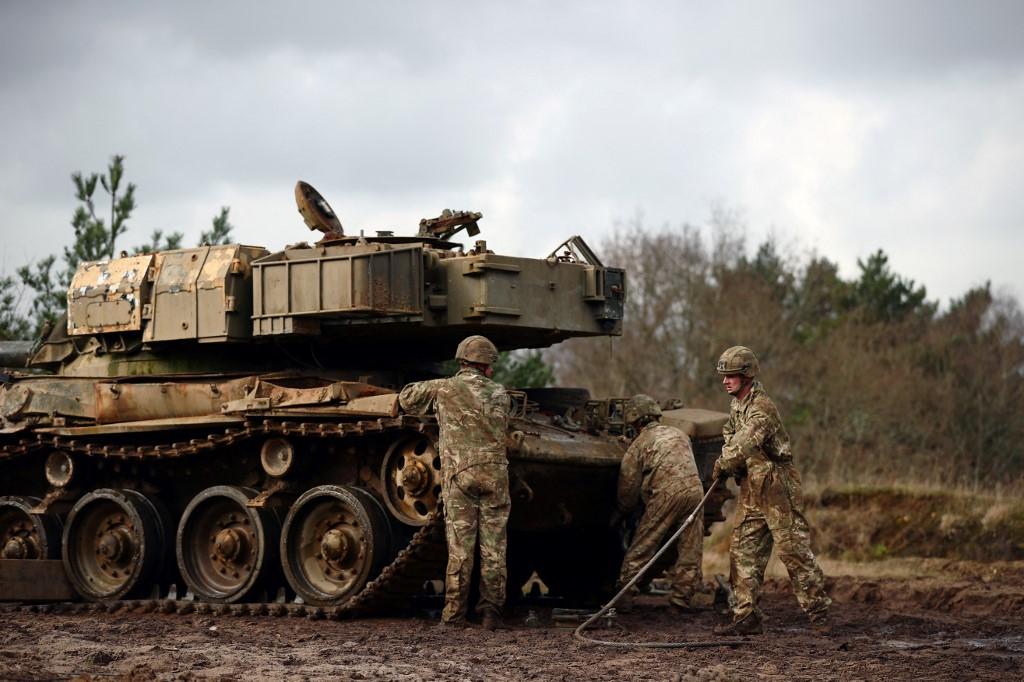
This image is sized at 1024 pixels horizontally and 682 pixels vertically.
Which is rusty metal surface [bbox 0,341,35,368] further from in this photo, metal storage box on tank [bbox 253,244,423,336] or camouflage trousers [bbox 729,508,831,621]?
camouflage trousers [bbox 729,508,831,621]

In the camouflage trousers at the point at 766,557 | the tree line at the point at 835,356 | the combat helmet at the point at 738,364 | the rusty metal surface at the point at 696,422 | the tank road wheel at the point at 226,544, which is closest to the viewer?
the camouflage trousers at the point at 766,557


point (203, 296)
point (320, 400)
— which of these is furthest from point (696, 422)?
point (203, 296)

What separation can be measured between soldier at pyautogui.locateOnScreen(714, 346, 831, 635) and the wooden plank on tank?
647 centimetres

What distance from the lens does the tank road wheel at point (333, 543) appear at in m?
12.0

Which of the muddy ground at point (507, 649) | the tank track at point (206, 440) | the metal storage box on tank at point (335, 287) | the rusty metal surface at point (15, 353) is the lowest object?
the muddy ground at point (507, 649)

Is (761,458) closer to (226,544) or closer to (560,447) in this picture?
(560,447)

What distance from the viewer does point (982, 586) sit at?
1496 centimetres

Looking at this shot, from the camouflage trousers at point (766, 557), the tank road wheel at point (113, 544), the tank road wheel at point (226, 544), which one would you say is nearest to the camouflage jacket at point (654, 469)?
the camouflage trousers at point (766, 557)

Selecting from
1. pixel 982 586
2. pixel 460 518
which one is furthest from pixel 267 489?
pixel 982 586

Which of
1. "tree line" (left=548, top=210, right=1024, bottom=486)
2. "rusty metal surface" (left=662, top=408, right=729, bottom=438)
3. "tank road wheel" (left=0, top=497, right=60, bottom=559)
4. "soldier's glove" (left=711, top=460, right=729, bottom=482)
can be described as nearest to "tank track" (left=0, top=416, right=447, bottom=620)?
"tank road wheel" (left=0, top=497, right=60, bottom=559)

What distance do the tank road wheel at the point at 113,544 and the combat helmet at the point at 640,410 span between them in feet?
14.2

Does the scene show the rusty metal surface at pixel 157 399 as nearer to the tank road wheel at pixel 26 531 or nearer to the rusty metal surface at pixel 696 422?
the tank road wheel at pixel 26 531

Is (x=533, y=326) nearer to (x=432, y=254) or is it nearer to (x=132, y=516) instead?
(x=432, y=254)

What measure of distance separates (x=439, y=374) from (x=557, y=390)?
1.34 meters
